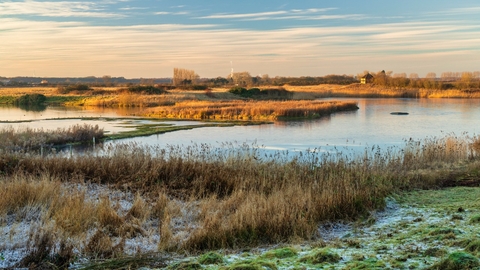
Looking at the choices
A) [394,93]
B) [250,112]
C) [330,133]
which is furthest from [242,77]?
[330,133]

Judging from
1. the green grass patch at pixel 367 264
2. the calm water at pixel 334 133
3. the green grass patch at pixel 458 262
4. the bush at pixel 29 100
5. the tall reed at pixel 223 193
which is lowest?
the calm water at pixel 334 133

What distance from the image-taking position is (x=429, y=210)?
7.58 meters

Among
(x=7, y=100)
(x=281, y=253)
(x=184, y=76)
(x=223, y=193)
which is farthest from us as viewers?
(x=184, y=76)

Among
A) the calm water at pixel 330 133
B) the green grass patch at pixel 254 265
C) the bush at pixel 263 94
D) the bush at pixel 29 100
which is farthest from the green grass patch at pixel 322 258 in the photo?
the bush at pixel 29 100

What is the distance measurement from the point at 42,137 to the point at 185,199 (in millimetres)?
15835

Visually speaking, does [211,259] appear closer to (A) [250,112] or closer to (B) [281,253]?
(B) [281,253]

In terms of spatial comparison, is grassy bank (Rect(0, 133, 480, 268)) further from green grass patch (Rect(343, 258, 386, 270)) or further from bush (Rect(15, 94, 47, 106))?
bush (Rect(15, 94, 47, 106))

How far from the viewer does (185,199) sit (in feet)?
29.8

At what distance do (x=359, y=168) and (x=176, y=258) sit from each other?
675 cm

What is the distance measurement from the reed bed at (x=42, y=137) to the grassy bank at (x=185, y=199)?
1006 centimetres

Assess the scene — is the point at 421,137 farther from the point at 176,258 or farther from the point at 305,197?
the point at 176,258

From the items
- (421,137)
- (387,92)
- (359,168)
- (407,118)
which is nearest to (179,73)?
(387,92)

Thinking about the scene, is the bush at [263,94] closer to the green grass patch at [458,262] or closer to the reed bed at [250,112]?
the reed bed at [250,112]

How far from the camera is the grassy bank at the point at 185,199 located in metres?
6.12
